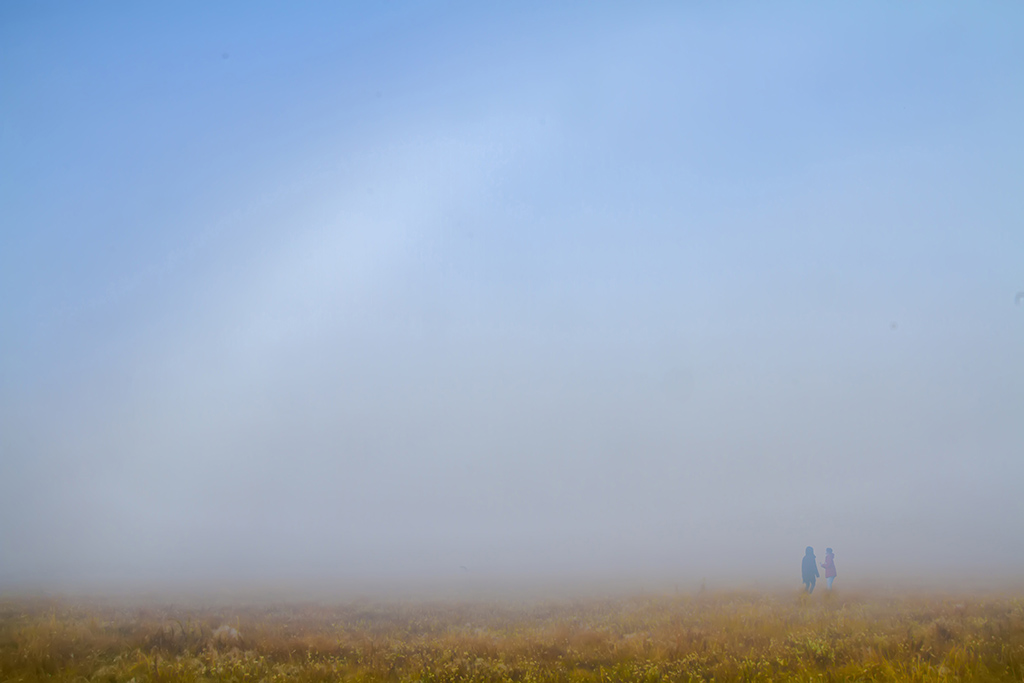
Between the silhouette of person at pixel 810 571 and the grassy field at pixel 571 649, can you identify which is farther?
the silhouette of person at pixel 810 571

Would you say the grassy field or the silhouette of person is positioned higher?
the grassy field

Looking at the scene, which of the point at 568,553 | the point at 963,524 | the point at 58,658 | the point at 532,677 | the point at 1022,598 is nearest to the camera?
the point at 532,677

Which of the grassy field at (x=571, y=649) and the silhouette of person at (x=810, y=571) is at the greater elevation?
the grassy field at (x=571, y=649)

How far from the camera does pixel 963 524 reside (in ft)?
305

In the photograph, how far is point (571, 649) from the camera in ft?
40.9

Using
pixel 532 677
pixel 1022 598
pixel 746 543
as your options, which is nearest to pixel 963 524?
pixel 746 543

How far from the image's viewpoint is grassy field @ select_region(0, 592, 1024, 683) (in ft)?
33.7

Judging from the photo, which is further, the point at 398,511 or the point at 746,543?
the point at 398,511

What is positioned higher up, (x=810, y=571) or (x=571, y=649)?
(x=571, y=649)

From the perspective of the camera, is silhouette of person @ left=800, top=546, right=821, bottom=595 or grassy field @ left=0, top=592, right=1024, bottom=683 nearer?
grassy field @ left=0, top=592, right=1024, bottom=683

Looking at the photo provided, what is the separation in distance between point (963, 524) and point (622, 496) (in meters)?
67.7

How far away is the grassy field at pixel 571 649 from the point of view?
10281mm

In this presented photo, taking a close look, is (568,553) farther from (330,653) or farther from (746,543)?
(330,653)

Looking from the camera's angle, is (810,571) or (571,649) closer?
(571,649)
